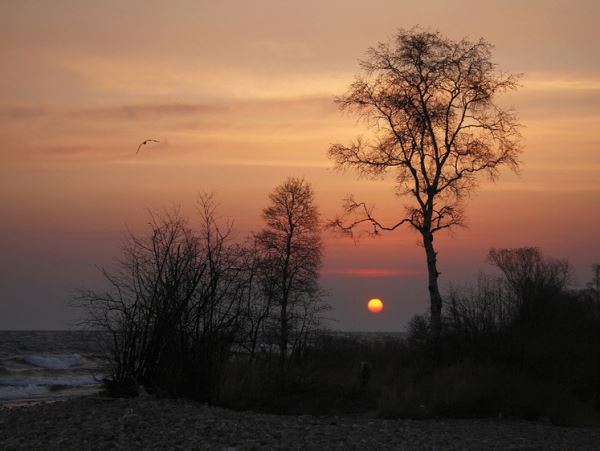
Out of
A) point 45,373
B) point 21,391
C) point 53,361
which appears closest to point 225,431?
point 21,391

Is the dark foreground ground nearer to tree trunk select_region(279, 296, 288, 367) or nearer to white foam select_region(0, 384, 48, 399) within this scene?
tree trunk select_region(279, 296, 288, 367)

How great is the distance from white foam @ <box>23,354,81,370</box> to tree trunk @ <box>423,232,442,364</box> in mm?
34968

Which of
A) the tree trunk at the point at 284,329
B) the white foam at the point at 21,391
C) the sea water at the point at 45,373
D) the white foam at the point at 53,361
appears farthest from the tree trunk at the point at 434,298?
the white foam at the point at 53,361

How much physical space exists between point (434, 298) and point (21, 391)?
894 inches

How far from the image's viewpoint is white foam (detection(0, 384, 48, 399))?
115 feet

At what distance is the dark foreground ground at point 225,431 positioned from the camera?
42.4 ft

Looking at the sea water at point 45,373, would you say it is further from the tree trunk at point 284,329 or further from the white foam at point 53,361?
the tree trunk at point 284,329

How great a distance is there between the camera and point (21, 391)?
36.9m

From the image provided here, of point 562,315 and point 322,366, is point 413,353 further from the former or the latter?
point 562,315

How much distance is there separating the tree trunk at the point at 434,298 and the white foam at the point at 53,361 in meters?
35.0

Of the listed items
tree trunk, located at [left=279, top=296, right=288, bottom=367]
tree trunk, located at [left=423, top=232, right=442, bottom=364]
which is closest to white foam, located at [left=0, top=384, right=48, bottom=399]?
tree trunk, located at [left=279, top=296, right=288, bottom=367]

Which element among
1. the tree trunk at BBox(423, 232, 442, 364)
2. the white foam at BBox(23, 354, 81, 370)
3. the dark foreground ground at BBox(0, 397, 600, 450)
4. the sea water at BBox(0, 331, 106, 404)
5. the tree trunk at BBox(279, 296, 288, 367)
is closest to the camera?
the dark foreground ground at BBox(0, 397, 600, 450)

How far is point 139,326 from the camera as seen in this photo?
17031 millimetres

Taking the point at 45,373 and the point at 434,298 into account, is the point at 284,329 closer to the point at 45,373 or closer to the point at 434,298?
the point at 434,298
